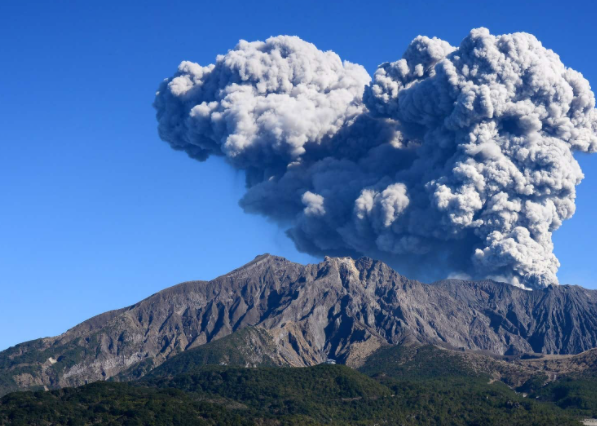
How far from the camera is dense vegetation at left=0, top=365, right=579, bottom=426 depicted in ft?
395

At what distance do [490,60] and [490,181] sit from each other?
16.3 meters

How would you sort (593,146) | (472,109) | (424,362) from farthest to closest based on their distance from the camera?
(424,362) → (593,146) → (472,109)

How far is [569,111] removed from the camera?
486 feet

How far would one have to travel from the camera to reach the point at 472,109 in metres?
140

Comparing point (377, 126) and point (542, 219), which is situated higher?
point (377, 126)

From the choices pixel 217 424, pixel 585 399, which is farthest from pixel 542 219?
pixel 217 424

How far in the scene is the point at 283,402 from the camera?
148 meters

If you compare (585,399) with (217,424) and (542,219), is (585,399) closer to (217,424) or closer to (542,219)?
(542,219)

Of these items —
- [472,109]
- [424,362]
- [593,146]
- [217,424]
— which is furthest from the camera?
[424,362]

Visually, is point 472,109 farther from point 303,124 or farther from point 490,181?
point 303,124

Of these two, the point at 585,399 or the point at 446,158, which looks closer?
the point at 446,158

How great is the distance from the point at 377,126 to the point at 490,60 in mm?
21797

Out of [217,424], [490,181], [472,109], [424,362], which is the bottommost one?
[217,424]

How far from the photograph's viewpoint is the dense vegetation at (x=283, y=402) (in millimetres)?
120250
